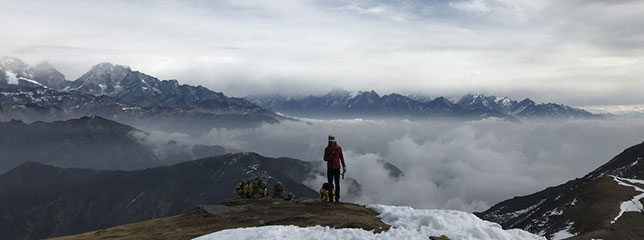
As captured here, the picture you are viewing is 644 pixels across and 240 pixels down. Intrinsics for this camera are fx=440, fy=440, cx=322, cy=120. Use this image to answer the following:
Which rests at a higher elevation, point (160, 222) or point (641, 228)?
point (160, 222)

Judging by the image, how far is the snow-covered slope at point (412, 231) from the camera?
72.2 feet

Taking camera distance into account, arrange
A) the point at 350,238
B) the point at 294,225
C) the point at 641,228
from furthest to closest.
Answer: the point at 641,228 < the point at 294,225 < the point at 350,238

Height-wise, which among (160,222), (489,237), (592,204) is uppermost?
(489,237)

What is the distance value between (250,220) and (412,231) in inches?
437

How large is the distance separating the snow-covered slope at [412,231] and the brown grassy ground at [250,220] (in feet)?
4.12

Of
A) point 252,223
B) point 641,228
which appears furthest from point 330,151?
point 641,228

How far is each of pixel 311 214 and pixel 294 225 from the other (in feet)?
11.5

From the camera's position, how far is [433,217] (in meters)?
26.0

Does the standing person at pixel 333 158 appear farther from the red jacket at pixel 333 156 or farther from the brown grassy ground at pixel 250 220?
the brown grassy ground at pixel 250 220

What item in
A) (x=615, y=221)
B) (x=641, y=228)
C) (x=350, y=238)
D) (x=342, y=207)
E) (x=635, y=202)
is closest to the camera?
(x=350, y=238)

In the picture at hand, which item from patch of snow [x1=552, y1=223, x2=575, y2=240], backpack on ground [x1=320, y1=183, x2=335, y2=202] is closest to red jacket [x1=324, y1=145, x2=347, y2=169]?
backpack on ground [x1=320, y1=183, x2=335, y2=202]

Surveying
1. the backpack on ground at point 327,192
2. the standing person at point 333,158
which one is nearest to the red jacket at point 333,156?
the standing person at point 333,158

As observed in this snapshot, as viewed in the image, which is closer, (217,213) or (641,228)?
(217,213)

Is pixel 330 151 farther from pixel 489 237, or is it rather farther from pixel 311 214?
pixel 489 237
